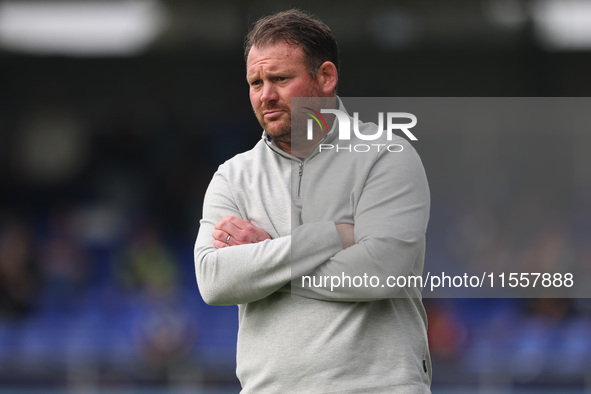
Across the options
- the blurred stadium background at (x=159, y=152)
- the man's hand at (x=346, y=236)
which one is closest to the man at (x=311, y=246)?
the man's hand at (x=346, y=236)

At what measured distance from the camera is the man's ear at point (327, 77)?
184 cm

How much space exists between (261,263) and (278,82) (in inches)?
14.4

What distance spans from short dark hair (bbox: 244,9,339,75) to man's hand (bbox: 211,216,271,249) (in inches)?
13.2

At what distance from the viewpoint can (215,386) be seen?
20.4ft

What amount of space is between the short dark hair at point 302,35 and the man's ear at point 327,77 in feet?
0.04

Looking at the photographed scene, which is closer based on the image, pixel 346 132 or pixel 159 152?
pixel 346 132

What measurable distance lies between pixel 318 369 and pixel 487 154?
7.19ft

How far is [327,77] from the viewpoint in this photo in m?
1.85

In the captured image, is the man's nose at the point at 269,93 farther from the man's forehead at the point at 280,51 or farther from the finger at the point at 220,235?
the finger at the point at 220,235

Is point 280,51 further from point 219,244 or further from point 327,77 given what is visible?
point 219,244

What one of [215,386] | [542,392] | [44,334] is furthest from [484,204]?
[44,334]

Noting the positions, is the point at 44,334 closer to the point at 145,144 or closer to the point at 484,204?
the point at 145,144

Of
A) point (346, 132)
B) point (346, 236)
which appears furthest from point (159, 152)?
point (346, 236)

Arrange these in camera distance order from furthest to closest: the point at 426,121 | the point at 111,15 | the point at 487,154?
the point at 111,15 → the point at 487,154 → the point at 426,121
